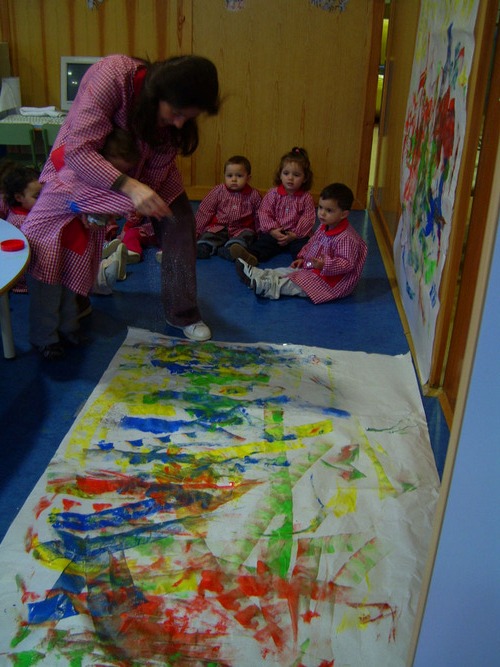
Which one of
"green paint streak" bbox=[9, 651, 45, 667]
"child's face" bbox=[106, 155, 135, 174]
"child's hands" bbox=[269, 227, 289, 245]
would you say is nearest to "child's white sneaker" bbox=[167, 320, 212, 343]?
"child's face" bbox=[106, 155, 135, 174]

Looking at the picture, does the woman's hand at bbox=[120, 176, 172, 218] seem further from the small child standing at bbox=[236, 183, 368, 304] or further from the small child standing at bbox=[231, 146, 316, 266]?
the small child standing at bbox=[231, 146, 316, 266]

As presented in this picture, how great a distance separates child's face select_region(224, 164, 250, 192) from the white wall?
294 cm

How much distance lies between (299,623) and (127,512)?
19.9 inches

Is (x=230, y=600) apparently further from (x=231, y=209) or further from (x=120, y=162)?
(x=231, y=209)

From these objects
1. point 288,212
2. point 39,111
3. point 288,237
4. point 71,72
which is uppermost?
point 71,72

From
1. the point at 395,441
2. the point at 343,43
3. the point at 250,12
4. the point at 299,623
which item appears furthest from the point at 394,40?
the point at 299,623

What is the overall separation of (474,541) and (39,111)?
387 cm

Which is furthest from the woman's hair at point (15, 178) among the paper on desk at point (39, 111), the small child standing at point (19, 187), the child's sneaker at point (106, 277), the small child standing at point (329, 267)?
the paper on desk at point (39, 111)

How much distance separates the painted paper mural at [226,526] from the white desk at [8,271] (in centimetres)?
39

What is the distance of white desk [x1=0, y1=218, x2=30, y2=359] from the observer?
173 centimetres

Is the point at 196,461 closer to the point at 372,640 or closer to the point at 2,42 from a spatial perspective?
the point at 372,640

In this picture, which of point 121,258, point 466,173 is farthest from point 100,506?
point 121,258

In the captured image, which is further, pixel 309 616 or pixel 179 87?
pixel 179 87

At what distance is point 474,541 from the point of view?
2.79 feet
